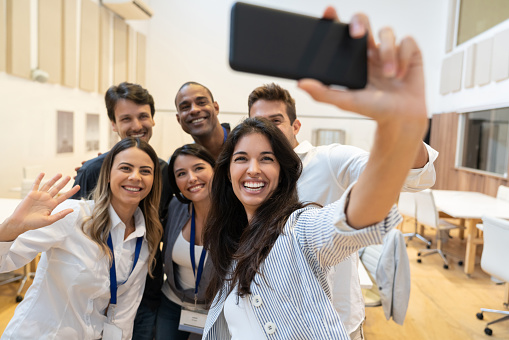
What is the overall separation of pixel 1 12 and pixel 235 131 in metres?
5.07

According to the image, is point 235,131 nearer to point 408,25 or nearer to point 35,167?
point 35,167

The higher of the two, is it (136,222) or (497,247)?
(136,222)

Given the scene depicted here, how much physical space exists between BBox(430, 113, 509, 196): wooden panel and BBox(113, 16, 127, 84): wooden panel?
7.67 metres

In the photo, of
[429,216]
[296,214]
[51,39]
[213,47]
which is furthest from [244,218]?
[213,47]

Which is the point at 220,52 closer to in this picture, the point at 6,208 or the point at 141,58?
the point at 141,58

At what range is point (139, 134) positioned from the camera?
110 inches

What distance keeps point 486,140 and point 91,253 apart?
7.78m

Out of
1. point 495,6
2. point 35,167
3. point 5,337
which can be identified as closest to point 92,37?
point 35,167

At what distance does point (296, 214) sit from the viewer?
1198mm

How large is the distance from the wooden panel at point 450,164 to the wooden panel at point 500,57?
1.53 m

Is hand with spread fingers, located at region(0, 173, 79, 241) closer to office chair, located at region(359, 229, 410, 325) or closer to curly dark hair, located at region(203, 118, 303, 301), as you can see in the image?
curly dark hair, located at region(203, 118, 303, 301)

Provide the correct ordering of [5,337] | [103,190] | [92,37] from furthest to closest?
[92,37] → [103,190] → [5,337]

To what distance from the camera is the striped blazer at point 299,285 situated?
1029mm

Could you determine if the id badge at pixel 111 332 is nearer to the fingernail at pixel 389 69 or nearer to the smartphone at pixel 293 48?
the smartphone at pixel 293 48
